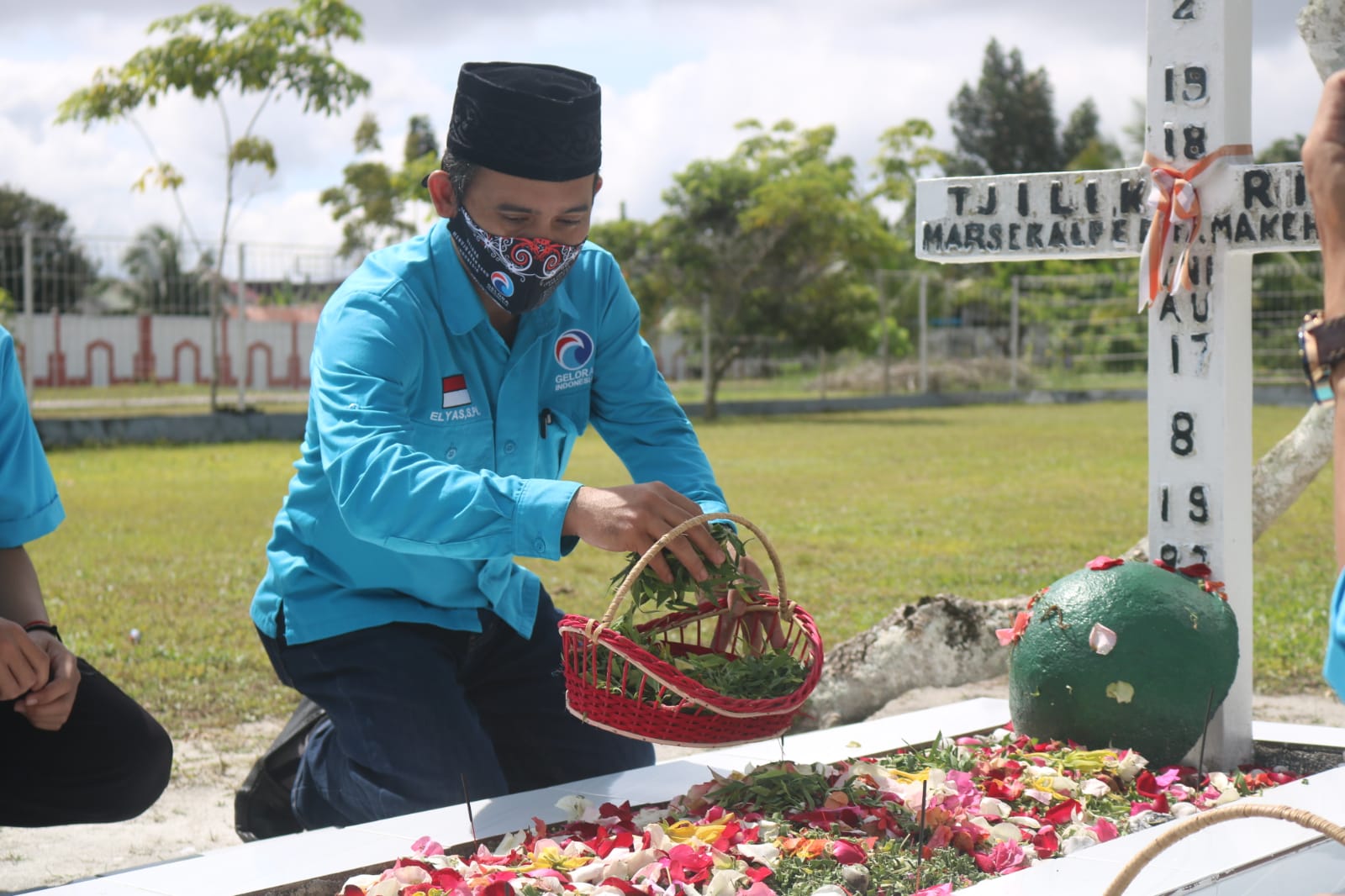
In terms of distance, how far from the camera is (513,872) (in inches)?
99.3

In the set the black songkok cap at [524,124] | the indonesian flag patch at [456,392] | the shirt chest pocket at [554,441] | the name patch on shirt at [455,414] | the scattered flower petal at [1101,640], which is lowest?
the scattered flower petal at [1101,640]

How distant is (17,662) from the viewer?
2893mm

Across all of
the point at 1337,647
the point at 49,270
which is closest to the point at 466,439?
the point at 1337,647

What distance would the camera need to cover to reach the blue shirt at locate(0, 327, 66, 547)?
3.19 m

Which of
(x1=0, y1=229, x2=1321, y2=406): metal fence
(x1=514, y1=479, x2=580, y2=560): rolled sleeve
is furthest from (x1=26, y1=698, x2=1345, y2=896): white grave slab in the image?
(x1=0, y1=229, x2=1321, y2=406): metal fence

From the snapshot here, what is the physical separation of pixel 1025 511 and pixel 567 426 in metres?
8.13

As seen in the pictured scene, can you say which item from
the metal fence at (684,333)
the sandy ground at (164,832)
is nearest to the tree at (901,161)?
the metal fence at (684,333)

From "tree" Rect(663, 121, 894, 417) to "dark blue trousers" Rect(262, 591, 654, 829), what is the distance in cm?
2100

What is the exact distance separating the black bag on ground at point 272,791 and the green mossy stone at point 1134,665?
1.89 metres

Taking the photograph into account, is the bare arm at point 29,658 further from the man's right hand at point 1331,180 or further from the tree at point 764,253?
the tree at point 764,253

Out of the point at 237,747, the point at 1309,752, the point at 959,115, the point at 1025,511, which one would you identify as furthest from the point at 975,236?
the point at 959,115

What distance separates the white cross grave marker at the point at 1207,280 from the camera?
3.79 meters

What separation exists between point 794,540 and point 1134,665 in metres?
5.91

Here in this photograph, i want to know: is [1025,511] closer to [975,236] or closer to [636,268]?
[975,236]
